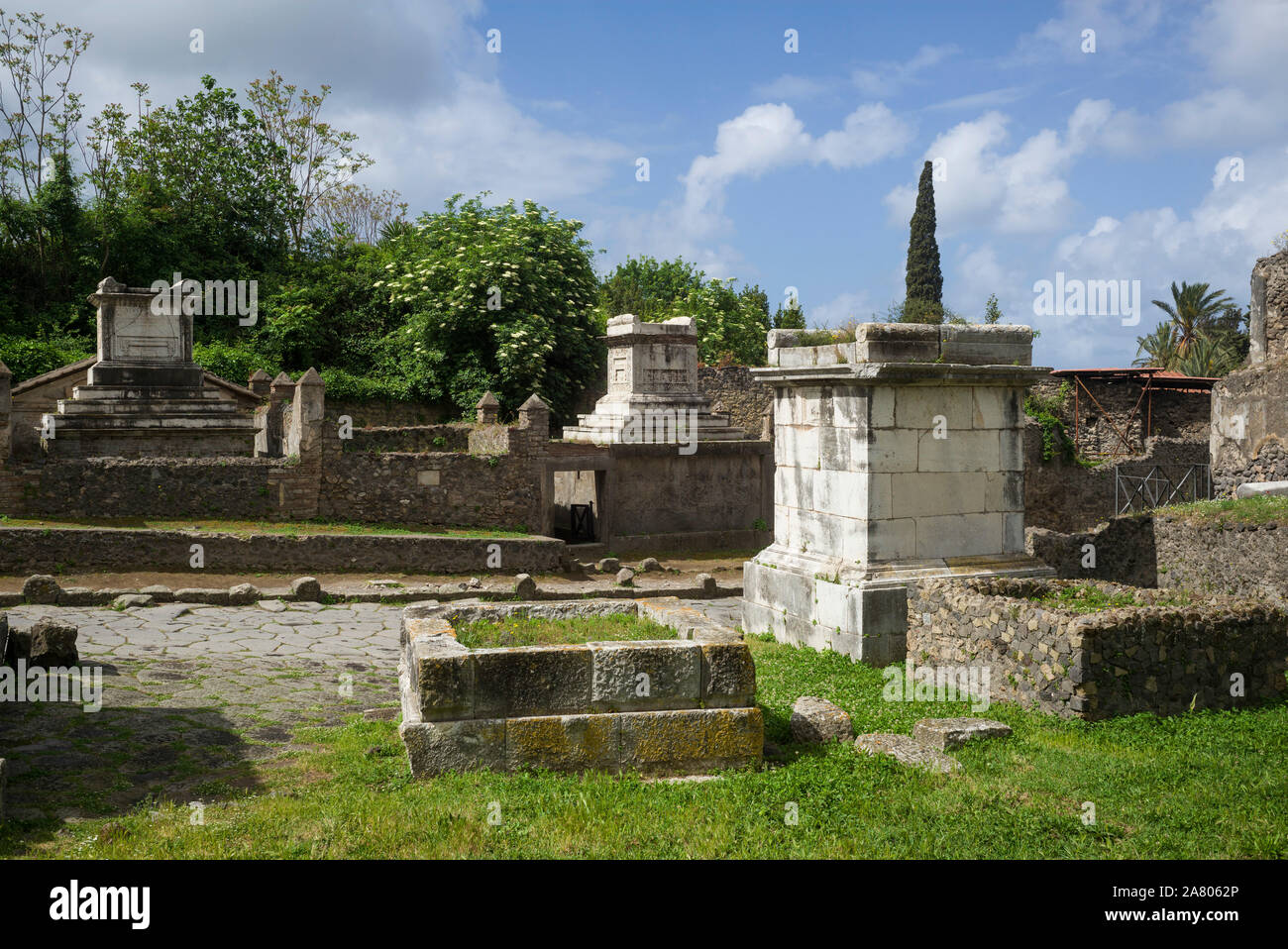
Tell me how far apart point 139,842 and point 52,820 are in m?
0.81

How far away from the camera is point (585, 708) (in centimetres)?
586

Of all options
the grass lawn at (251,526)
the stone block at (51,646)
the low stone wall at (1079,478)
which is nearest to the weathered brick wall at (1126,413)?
the low stone wall at (1079,478)

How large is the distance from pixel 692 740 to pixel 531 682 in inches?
38.3

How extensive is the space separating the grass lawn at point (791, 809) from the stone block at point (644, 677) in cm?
44

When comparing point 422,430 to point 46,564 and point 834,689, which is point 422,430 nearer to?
point 46,564

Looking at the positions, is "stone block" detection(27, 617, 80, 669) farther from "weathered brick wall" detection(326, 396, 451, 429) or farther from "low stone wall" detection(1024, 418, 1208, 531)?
"low stone wall" detection(1024, 418, 1208, 531)

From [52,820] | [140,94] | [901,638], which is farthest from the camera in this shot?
[140,94]

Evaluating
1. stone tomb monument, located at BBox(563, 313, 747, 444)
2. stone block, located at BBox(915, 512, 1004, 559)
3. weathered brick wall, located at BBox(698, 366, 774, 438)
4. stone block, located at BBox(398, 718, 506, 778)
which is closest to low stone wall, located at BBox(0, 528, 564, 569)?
stone tomb monument, located at BBox(563, 313, 747, 444)

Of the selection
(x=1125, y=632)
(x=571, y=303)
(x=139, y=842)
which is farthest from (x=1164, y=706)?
(x=571, y=303)

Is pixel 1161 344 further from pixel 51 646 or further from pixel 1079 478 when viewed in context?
pixel 51 646

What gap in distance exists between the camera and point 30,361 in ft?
87.1

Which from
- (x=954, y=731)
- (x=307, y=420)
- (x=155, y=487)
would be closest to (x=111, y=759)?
(x=954, y=731)

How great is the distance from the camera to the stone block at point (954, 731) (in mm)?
6188

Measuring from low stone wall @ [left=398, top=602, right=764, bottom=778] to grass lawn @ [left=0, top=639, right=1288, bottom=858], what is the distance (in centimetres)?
16
